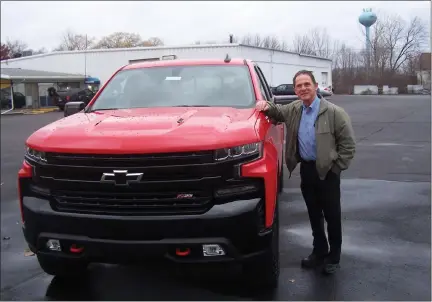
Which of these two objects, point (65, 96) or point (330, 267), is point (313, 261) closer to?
point (330, 267)

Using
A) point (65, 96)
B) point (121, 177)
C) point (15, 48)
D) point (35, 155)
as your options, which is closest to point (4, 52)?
point (15, 48)

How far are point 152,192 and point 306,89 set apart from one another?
65.8 inches

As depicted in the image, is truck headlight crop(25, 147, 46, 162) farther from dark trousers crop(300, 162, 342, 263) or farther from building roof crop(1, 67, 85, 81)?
building roof crop(1, 67, 85, 81)

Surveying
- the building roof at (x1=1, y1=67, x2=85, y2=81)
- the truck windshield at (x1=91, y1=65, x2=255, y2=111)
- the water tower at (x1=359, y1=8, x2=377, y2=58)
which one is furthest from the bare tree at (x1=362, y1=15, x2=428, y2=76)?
the building roof at (x1=1, y1=67, x2=85, y2=81)

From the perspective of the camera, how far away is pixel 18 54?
6775 cm

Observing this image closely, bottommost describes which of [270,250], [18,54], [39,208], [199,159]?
[270,250]

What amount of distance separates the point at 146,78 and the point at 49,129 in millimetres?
1534

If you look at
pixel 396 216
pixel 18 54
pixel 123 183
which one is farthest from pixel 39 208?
pixel 18 54

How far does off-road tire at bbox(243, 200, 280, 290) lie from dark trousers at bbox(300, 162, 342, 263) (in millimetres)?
628

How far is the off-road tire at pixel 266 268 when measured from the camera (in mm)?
3416

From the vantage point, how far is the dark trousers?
4.01 meters

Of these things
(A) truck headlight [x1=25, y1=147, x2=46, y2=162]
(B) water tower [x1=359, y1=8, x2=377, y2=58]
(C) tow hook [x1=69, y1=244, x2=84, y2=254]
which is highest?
(B) water tower [x1=359, y1=8, x2=377, y2=58]

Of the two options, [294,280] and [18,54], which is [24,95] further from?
[294,280]

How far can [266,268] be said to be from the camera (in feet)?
11.7
